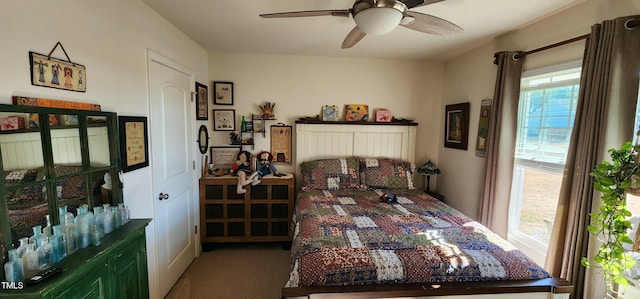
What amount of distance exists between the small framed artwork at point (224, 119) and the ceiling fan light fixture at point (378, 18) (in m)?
2.35

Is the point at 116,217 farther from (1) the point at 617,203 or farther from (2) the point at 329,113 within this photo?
(1) the point at 617,203

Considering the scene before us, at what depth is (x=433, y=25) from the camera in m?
1.53

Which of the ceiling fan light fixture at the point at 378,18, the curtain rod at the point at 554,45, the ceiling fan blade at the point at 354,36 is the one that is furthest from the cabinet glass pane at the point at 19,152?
the curtain rod at the point at 554,45

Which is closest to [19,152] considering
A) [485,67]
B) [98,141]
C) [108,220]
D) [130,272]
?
[98,141]

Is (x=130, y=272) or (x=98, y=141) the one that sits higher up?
(x=98, y=141)

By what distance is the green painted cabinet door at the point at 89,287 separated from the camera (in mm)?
1013

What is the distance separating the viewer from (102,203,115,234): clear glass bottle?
53.6 inches

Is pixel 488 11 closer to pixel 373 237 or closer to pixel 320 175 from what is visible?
pixel 373 237

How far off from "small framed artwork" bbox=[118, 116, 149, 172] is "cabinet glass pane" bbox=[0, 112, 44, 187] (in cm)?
63

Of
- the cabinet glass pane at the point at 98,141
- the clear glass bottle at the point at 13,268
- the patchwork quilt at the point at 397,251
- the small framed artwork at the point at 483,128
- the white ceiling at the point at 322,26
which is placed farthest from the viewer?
the small framed artwork at the point at 483,128

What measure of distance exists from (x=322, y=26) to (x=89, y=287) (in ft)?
7.40

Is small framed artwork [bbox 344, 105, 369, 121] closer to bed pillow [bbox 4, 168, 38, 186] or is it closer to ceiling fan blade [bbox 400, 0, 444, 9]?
ceiling fan blade [bbox 400, 0, 444, 9]

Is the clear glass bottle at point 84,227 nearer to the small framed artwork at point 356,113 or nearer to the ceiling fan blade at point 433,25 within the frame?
the ceiling fan blade at point 433,25

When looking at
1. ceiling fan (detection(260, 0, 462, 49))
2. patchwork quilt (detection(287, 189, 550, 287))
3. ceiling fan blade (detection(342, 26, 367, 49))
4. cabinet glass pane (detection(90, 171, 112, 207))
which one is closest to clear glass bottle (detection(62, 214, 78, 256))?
cabinet glass pane (detection(90, 171, 112, 207))
